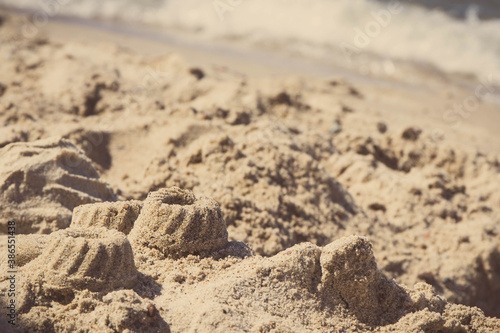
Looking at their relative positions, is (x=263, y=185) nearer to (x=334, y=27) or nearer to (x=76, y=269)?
(x=76, y=269)

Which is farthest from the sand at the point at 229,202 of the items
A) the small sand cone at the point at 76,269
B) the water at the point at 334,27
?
the water at the point at 334,27

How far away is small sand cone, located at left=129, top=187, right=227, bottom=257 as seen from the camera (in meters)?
1.99

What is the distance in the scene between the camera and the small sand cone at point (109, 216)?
2068 millimetres

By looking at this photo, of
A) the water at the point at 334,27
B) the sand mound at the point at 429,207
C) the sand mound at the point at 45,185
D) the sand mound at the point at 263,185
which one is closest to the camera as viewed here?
the sand mound at the point at 45,185

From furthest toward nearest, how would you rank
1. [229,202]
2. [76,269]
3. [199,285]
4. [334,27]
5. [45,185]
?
[334,27], [229,202], [45,185], [199,285], [76,269]

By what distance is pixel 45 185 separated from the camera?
2.53 m

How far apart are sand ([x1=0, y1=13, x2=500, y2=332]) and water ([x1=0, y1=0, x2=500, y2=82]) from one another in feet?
9.58

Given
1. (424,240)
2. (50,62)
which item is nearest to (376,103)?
(424,240)

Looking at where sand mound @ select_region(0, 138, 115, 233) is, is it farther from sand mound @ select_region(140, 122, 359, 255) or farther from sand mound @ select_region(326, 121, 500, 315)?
sand mound @ select_region(326, 121, 500, 315)

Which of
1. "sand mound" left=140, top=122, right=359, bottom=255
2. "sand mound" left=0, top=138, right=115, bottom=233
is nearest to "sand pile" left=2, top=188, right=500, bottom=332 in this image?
"sand mound" left=0, top=138, right=115, bottom=233

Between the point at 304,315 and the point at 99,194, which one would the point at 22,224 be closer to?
the point at 99,194

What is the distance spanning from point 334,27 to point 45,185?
26.5 ft

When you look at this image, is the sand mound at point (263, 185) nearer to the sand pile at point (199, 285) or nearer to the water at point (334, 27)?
the sand pile at point (199, 285)

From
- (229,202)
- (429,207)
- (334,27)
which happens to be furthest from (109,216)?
(334,27)
